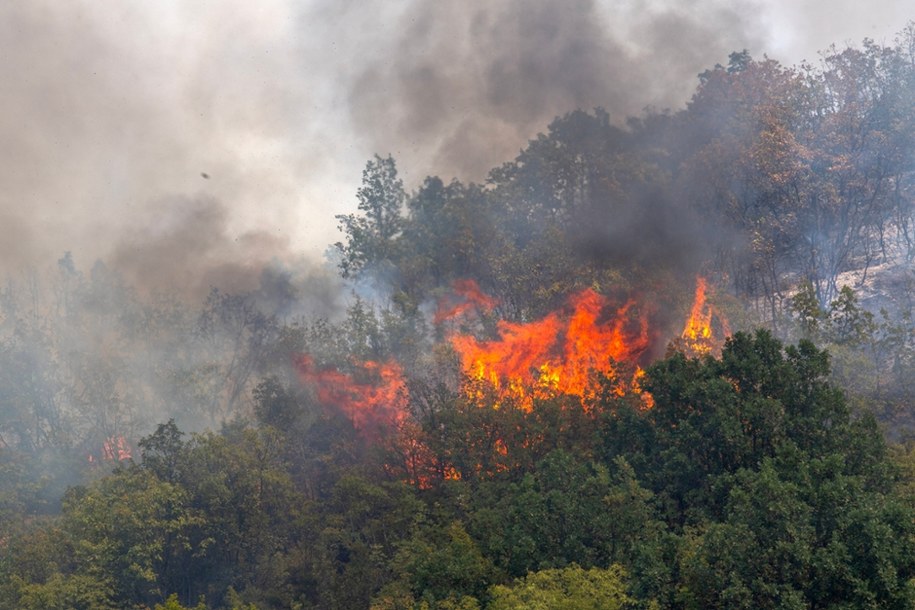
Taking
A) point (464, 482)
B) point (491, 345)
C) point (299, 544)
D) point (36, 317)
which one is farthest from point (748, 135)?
point (36, 317)

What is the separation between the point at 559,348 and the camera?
57.6 m

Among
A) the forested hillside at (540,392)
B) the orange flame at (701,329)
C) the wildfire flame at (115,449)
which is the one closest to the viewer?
the forested hillside at (540,392)

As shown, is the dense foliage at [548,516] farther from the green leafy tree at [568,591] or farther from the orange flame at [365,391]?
the orange flame at [365,391]

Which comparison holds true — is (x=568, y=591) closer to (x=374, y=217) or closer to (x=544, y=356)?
(x=544, y=356)

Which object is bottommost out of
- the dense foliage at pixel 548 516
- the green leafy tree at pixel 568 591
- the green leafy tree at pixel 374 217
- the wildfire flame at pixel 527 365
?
the green leafy tree at pixel 568 591

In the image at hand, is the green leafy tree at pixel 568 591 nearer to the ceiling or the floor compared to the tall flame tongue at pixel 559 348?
nearer to the floor

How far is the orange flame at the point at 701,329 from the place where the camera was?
184 ft

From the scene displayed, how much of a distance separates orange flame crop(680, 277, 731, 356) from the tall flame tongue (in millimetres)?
2459

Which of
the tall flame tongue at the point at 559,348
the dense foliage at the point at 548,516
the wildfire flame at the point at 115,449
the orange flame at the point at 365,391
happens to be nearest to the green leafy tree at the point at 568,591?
the dense foliage at the point at 548,516

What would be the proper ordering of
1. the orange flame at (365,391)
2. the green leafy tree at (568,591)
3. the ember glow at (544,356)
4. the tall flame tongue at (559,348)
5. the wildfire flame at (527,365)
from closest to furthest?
the green leafy tree at (568,591)
the wildfire flame at (527,365)
the ember glow at (544,356)
the tall flame tongue at (559,348)
the orange flame at (365,391)

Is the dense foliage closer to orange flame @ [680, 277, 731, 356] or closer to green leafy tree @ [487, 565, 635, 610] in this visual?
green leafy tree @ [487, 565, 635, 610]

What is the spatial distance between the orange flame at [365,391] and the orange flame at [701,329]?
1607 cm

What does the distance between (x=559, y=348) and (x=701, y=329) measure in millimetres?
8158

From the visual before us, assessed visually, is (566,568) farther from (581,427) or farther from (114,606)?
(114,606)
